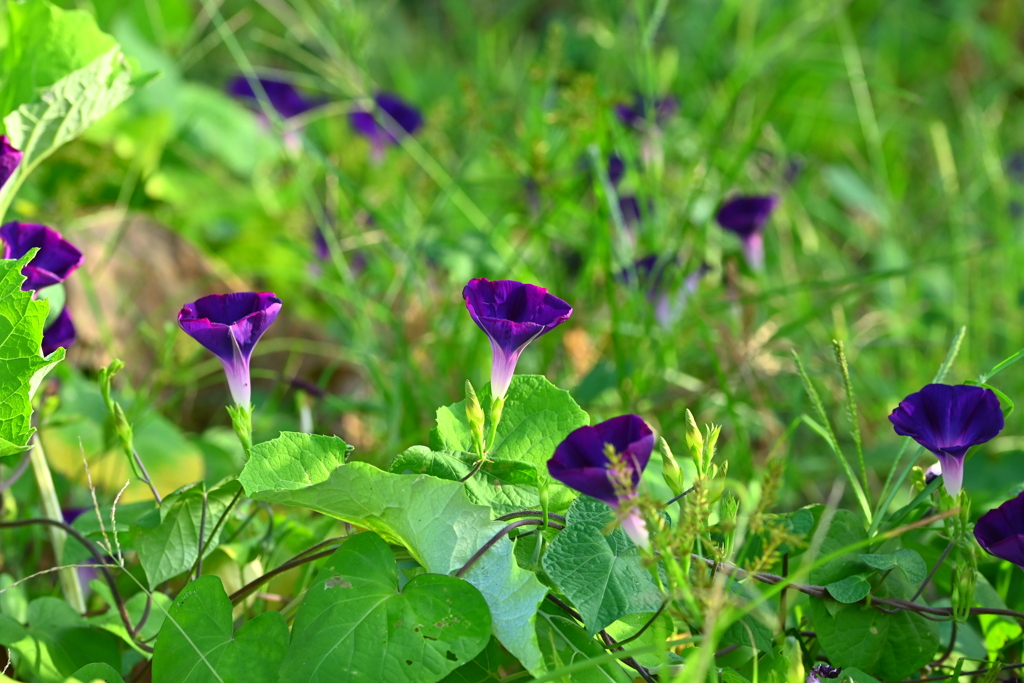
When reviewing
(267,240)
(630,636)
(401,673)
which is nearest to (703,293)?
(267,240)

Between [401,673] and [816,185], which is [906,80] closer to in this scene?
[816,185]

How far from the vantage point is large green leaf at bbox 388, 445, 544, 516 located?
101 centimetres

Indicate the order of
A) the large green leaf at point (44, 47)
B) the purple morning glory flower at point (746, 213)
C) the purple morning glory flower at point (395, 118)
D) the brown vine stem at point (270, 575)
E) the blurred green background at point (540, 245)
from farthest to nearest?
the purple morning glory flower at point (395, 118)
the purple morning glory flower at point (746, 213)
the blurred green background at point (540, 245)
the large green leaf at point (44, 47)
the brown vine stem at point (270, 575)

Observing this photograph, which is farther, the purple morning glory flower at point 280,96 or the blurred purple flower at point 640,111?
the purple morning glory flower at point 280,96

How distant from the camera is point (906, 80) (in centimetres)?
463

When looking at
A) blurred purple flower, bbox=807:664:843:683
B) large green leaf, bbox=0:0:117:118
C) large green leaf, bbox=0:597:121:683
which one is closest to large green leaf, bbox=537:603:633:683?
blurred purple flower, bbox=807:664:843:683

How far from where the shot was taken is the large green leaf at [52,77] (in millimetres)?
1242

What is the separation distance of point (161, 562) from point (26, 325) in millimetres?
322

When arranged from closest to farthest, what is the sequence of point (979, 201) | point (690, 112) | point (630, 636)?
point (630, 636) → point (979, 201) → point (690, 112)

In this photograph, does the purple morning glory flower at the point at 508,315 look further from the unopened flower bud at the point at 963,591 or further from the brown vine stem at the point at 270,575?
the unopened flower bud at the point at 963,591

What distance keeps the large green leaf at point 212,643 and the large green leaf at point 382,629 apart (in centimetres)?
7

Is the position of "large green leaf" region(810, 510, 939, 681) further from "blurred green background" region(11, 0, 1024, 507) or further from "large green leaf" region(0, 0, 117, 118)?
"large green leaf" region(0, 0, 117, 118)

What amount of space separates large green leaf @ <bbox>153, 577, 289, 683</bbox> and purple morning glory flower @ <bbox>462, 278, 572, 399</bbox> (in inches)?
14.8

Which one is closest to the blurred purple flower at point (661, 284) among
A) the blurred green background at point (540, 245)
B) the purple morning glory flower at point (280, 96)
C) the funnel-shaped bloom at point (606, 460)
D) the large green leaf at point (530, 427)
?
the blurred green background at point (540, 245)
